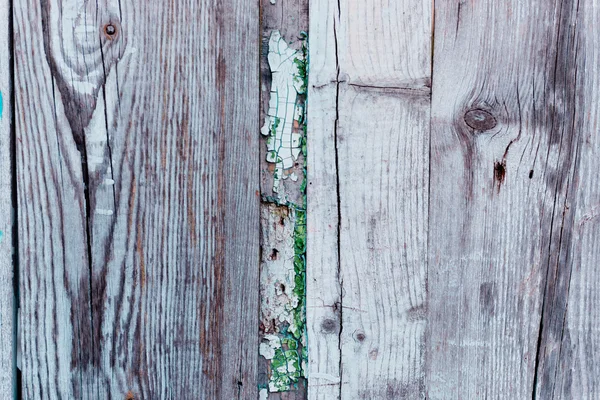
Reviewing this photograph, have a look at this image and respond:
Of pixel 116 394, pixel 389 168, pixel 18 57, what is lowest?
pixel 116 394

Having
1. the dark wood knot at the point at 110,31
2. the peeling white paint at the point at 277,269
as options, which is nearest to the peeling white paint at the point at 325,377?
the peeling white paint at the point at 277,269

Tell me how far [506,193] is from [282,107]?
534 millimetres

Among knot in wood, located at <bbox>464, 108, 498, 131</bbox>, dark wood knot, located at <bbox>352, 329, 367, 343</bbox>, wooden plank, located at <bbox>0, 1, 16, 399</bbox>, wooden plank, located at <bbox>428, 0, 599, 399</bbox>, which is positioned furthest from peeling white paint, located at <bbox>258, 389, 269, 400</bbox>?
knot in wood, located at <bbox>464, 108, 498, 131</bbox>

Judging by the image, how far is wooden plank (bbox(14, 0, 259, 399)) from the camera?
1042mm

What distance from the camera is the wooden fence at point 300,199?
1052 mm

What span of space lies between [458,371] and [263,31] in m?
0.87

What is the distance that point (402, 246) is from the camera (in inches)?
46.1

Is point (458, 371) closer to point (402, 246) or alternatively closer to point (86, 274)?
point (402, 246)

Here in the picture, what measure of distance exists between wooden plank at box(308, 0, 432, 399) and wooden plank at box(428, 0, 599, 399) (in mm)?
43

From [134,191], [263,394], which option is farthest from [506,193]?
[134,191]

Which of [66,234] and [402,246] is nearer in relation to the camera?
A: [66,234]

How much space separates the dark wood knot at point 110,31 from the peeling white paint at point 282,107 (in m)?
0.31

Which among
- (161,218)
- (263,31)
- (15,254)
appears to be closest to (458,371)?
(161,218)

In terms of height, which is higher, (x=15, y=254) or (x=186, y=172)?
(x=186, y=172)
